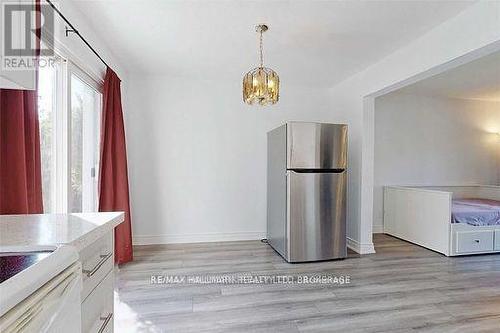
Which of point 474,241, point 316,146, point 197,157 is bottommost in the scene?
point 474,241

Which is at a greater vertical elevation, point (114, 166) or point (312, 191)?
point (114, 166)

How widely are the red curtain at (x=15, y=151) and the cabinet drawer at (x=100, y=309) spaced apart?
671mm

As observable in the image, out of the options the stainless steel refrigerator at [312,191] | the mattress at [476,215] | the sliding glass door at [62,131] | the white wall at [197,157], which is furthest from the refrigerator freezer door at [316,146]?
the sliding glass door at [62,131]

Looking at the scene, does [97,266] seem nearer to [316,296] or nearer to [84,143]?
A: [316,296]

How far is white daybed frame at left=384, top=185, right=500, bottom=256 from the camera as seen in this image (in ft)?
11.2

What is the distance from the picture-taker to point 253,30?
8.00 ft

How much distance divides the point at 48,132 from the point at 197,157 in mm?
2039

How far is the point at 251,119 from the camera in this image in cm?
404

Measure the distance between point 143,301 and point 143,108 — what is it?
2.57 meters

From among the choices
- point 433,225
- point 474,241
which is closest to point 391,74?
point 433,225

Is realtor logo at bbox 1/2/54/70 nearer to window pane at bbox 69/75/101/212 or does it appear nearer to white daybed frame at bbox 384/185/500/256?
window pane at bbox 69/75/101/212

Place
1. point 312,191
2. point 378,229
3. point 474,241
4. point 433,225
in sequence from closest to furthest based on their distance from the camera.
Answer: point 312,191 → point 474,241 → point 433,225 → point 378,229

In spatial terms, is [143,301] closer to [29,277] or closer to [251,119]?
[29,277]

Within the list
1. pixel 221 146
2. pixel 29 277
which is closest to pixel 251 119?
pixel 221 146
